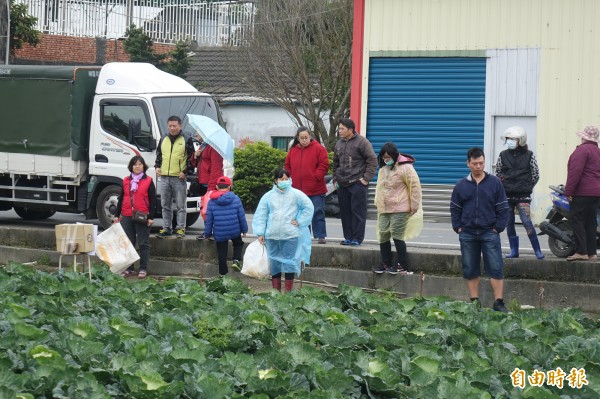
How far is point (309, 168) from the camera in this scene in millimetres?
16188

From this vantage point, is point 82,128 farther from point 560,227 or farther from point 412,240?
point 560,227

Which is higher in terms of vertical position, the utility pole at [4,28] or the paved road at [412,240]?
the utility pole at [4,28]

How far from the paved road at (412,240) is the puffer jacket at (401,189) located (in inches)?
89.0

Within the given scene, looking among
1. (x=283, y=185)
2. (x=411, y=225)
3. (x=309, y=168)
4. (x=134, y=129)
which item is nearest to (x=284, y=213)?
(x=283, y=185)

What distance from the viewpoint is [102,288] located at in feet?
35.2

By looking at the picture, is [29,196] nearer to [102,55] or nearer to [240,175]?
[240,175]

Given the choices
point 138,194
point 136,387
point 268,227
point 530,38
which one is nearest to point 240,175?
point 530,38

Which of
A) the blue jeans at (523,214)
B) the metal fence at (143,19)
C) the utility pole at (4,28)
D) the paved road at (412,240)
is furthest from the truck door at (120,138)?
the metal fence at (143,19)

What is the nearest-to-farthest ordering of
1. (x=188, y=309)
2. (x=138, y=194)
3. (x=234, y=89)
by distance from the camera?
(x=188, y=309) → (x=138, y=194) → (x=234, y=89)

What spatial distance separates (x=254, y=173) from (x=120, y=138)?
26.9 feet

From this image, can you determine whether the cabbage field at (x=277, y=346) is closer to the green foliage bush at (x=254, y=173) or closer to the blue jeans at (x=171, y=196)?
the blue jeans at (x=171, y=196)

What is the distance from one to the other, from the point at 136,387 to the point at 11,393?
77cm

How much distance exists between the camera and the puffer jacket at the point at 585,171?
1419 centimetres

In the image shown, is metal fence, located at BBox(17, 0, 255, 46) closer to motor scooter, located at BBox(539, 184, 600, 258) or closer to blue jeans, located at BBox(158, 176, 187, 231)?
blue jeans, located at BBox(158, 176, 187, 231)
